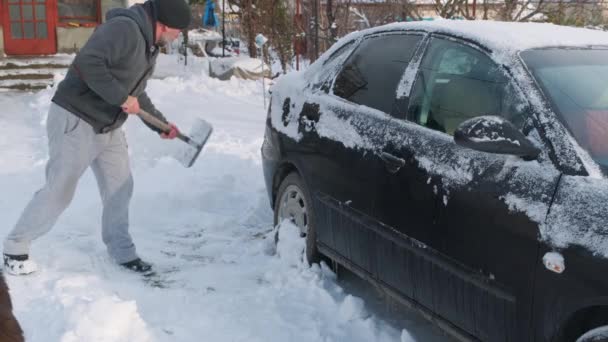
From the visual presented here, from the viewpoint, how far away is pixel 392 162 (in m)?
3.53

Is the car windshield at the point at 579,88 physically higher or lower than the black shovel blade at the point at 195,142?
higher

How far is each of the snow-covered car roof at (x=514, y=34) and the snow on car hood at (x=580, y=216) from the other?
87 cm

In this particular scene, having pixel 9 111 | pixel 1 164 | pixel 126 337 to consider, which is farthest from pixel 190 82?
pixel 126 337

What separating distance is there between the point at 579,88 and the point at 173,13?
2343 mm

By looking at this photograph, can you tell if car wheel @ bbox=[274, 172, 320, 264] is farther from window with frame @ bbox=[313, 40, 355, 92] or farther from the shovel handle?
the shovel handle

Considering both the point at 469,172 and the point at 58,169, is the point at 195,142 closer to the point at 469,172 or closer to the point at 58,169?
the point at 58,169

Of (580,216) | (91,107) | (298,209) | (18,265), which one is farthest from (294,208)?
(580,216)

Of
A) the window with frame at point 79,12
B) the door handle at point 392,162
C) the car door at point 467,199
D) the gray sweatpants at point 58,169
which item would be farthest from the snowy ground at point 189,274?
the window with frame at point 79,12

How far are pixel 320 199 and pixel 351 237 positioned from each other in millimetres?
388

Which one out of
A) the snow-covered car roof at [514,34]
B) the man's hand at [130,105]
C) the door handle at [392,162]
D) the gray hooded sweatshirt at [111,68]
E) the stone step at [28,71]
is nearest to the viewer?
the snow-covered car roof at [514,34]

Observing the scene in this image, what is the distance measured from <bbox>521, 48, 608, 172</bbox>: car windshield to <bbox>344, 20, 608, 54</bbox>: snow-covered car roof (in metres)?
0.07

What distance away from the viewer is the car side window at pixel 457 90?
10.3ft

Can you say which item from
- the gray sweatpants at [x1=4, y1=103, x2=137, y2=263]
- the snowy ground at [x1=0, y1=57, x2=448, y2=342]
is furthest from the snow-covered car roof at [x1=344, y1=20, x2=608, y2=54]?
the gray sweatpants at [x1=4, y1=103, x2=137, y2=263]

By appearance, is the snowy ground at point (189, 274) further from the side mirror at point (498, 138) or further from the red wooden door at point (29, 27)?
the red wooden door at point (29, 27)
